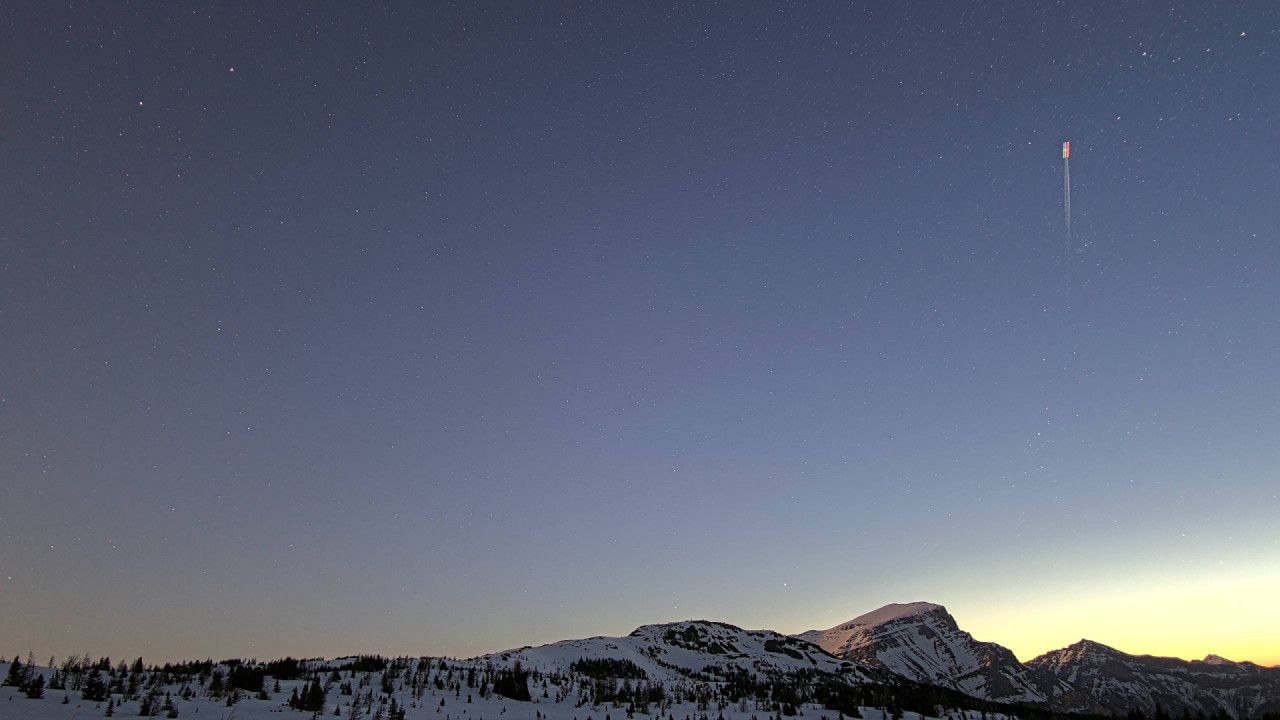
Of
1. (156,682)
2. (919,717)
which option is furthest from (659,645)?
(156,682)

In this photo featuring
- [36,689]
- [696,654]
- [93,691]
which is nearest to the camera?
[36,689]

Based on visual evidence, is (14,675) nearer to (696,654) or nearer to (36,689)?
(36,689)

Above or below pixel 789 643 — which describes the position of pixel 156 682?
above

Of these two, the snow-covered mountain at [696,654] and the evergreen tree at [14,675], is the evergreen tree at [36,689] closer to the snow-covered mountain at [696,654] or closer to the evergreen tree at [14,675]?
the evergreen tree at [14,675]

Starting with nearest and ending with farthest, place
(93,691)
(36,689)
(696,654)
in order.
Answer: (36,689) < (93,691) < (696,654)

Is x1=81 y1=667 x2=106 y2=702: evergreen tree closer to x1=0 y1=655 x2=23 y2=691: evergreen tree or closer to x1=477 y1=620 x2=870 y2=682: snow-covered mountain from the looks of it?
x1=0 y1=655 x2=23 y2=691: evergreen tree

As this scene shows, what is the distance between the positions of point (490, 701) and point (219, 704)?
254 inches

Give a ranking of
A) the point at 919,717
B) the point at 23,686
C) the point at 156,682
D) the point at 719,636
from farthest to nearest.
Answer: the point at 719,636
the point at 919,717
the point at 156,682
the point at 23,686

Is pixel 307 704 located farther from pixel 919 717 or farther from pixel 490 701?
pixel 919 717

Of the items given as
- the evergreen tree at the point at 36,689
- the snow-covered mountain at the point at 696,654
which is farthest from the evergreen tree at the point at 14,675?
the snow-covered mountain at the point at 696,654

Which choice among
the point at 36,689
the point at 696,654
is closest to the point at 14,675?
the point at 36,689

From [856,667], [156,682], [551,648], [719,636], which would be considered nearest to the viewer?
[156,682]

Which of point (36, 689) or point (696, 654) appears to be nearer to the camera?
point (36, 689)

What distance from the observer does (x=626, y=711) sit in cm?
1748
